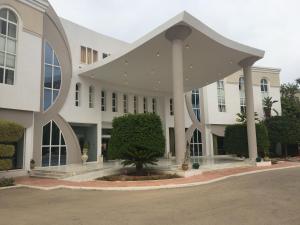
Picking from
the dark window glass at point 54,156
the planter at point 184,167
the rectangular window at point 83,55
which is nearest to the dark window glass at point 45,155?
the dark window glass at point 54,156

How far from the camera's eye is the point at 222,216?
693 cm

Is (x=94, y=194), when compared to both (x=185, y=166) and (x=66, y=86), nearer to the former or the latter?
(x=185, y=166)

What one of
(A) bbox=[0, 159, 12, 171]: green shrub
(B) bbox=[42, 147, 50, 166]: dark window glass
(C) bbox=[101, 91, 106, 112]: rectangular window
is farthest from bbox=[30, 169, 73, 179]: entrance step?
(C) bbox=[101, 91, 106, 112]: rectangular window

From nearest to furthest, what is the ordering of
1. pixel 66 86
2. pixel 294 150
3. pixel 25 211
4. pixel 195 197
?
1. pixel 25 211
2. pixel 195 197
3. pixel 66 86
4. pixel 294 150

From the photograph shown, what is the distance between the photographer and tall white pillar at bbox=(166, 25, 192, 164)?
1611 cm

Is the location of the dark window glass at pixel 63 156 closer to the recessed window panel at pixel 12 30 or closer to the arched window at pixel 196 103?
the recessed window panel at pixel 12 30

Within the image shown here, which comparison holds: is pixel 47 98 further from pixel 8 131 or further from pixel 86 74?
pixel 8 131

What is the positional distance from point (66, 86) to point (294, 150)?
28.8m

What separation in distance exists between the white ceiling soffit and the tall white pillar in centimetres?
57

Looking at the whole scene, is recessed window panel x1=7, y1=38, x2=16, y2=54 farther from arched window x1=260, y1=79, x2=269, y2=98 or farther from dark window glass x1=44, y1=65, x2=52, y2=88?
arched window x1=260, y1=79, x2=269, y2=98

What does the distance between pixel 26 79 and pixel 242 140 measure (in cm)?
1838

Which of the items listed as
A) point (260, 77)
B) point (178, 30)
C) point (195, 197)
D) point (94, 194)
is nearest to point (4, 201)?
point (94, 194)

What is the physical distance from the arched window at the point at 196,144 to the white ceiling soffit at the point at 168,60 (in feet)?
23.0

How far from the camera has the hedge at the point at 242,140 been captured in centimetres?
2456
